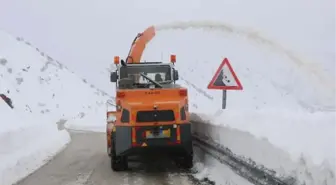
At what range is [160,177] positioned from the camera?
32.7 ft

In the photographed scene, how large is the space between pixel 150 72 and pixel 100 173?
3.06 metres

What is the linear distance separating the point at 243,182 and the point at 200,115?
13.5 feet

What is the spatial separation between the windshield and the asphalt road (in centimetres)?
230

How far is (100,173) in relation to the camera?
10594 millimetres

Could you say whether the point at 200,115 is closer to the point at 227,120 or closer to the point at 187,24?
the point at 227,120

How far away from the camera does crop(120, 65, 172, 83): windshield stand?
12.0 meters

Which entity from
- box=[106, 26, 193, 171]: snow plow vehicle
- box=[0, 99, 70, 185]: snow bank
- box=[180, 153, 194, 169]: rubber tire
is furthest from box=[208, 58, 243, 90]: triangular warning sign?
box=[0, 99, 70, 185]: snow bank

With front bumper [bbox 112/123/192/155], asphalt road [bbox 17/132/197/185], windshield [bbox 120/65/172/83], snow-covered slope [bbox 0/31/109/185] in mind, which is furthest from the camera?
snow-covered slope [bbox 0/31/109/185]

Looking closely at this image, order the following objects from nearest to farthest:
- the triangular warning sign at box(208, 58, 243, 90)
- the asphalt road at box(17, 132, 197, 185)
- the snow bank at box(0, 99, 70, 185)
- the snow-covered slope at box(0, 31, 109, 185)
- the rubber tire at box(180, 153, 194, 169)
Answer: the asphalt road at box(17, 132, 197, 185) → the snow bank at box(0, 99, 70, 185) → the triangular warning sign at box(208, 58, 243, 90) → the rubber tire at box(180, 153, 194, 169) → the snow-covered slope at box(0, 31, 109, 185)

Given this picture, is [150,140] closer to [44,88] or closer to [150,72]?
[150,72]

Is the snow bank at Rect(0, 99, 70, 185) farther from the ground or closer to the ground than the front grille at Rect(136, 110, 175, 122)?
closer to the ground

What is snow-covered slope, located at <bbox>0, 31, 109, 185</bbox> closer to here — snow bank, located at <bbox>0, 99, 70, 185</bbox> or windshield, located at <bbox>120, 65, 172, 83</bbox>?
snow bank, located at <bbox>0, 99, 70, 185</bbox>

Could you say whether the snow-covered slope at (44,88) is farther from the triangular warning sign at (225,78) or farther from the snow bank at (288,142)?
the snow bank at (288,142)

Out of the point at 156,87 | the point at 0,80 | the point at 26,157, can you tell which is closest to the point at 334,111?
the point at 156,87
